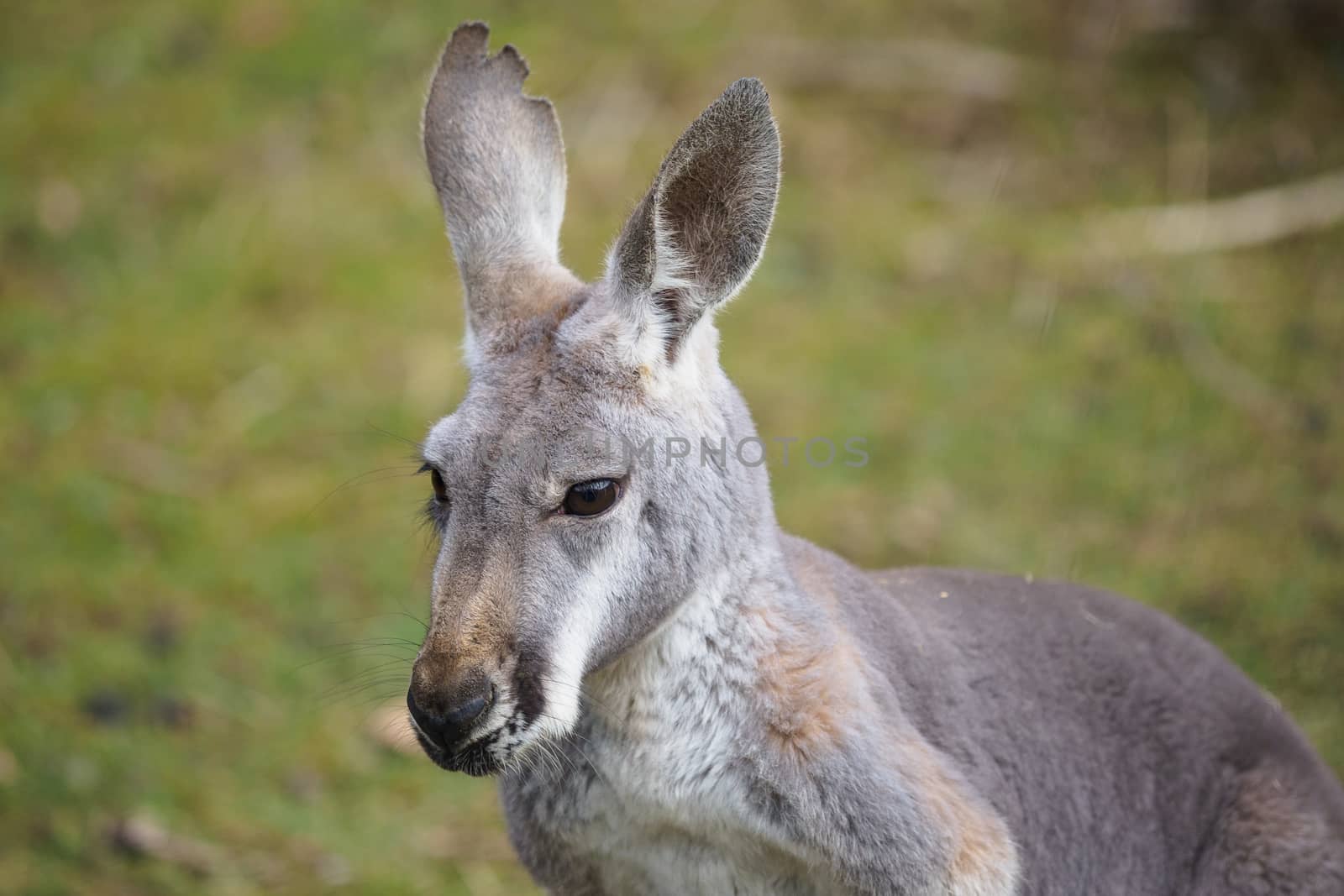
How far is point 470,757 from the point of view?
282 centimetres

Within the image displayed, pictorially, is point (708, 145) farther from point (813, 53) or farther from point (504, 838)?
point (813, 53)

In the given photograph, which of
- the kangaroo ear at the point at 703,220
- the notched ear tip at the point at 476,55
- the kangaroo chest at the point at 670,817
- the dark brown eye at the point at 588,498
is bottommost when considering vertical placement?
the kangaroo chest at the point at 670,817

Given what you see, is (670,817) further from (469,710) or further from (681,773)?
(469,710)

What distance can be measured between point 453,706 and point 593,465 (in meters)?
0.57

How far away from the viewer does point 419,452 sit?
3.13 meters

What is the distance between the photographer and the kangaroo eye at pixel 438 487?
3045mm

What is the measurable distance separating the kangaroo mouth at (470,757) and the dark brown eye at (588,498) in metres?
0.49

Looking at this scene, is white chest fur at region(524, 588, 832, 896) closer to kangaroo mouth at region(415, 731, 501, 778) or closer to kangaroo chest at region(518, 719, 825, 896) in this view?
kangaroo chest at region(518, 719, 825, 896)

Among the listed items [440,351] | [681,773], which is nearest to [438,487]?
Answer: [681,773]

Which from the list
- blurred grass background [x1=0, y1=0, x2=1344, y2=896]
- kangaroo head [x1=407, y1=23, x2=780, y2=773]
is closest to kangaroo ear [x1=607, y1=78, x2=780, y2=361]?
kangaroo head [x1=407, y1=23, x2=780, y2=773]

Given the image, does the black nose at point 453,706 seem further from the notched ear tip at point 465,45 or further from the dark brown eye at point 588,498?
the notched ear tip at point 465,45

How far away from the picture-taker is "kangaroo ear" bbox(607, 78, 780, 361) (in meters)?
2.92

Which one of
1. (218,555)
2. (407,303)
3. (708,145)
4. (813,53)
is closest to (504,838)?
(218,555)

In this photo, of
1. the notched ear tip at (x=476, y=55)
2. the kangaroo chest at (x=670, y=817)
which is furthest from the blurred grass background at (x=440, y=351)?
the notched ear tip at (x=476, y=55)
